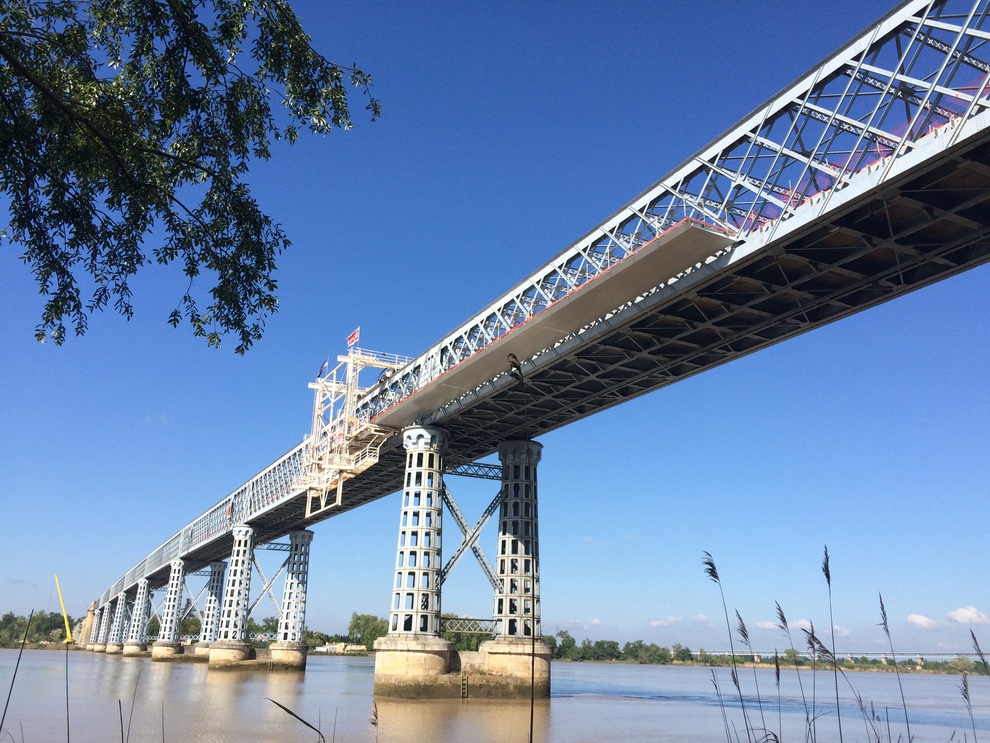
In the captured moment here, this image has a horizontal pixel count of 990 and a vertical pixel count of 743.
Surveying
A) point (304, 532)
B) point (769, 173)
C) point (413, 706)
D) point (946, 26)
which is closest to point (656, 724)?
point (413, 706)

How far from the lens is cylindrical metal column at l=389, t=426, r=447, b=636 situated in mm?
45844

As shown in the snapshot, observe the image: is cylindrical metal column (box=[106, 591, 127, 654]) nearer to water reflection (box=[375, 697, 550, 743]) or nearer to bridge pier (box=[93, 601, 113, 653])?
bridge pier (box=[93, 601, 113, 653])

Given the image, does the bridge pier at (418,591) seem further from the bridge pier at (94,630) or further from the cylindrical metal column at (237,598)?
the bridge pier at (94,630)

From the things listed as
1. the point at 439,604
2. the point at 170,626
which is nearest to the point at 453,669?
the point at 439,604

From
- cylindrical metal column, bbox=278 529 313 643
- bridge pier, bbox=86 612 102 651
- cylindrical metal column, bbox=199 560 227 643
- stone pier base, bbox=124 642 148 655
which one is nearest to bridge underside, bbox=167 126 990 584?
cylindrical metal column, bbox=278 529 313 643

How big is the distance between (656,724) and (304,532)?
5820 centimetres

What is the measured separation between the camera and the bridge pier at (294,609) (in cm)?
8075

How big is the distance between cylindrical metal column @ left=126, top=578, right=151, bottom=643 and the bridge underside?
111863 millimetres

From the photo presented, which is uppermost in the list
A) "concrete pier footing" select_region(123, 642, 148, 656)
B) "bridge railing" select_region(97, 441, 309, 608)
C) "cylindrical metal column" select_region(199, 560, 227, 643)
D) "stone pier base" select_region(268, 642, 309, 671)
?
"bridge railing" select_region(97, 441, 309, 608)

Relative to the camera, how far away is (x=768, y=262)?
2783 centimetres

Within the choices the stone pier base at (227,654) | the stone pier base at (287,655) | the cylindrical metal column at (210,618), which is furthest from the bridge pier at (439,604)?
the cylindrical metal column at (210,618)

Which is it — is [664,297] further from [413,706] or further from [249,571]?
[249,571]

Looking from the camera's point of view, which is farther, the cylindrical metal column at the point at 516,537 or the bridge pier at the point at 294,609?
the bridge pier at the point at 294,609

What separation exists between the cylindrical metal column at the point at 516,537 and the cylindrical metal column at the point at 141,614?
109 meters
